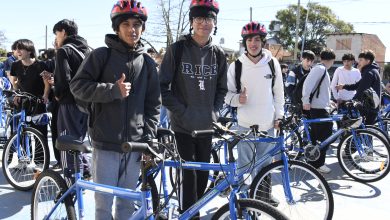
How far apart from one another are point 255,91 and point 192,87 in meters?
0.86

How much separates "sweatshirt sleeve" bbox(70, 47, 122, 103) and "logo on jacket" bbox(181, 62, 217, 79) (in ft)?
2.59

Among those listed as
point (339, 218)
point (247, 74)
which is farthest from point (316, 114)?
point (247, 74)

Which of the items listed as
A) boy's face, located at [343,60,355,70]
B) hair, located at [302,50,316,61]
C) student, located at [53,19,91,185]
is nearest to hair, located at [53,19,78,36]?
student, located at [53,19,91,185]

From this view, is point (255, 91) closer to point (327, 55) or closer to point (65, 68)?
point (65, 68)

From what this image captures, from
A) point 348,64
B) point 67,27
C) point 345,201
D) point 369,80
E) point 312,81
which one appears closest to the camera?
point 67,27

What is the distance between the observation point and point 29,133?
4723mm

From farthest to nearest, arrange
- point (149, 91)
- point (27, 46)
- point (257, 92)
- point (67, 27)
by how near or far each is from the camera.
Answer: point (27, 46), point (67, 27), point (257, 92), point (149, 91)

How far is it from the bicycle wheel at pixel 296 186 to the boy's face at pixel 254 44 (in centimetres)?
112

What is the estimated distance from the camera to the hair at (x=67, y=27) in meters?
4.19

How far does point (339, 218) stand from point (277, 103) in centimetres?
147

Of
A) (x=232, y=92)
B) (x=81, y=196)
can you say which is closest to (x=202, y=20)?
(x=232, y=92)

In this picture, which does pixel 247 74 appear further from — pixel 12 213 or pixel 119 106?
pixel 12 213

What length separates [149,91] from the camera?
9.27ft

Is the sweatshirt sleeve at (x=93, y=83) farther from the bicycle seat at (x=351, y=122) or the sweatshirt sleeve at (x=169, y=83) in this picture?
the bicycle seat at (x=351, y=122)
